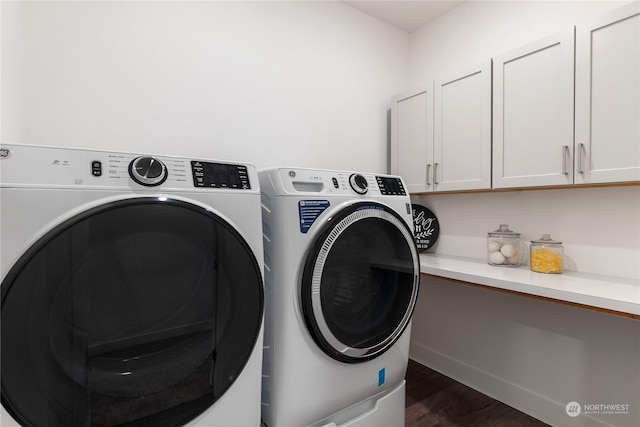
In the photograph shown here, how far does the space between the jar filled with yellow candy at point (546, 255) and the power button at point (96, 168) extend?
1.98 m

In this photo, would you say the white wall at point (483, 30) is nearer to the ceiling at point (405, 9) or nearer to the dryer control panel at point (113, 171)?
the ceiling at point (405, 9)

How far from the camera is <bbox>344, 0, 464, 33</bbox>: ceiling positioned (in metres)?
2.24

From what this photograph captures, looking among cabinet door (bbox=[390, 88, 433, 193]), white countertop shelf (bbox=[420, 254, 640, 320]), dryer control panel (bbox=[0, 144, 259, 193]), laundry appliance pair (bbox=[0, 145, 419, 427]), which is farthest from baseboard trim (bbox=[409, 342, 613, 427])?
dryer control panel (bbox=[0, 144, 259, 193])

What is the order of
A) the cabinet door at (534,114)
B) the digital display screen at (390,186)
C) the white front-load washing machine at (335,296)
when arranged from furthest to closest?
1. the cabinet door at (534,114)
2. the digital display screen at (390,186)
3. the white front-load washing machine at (335,296)

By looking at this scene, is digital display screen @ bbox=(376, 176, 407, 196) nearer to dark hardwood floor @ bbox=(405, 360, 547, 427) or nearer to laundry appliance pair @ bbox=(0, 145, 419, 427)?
laundry appliance pair @ bbox=(0, 145, 419, 427)

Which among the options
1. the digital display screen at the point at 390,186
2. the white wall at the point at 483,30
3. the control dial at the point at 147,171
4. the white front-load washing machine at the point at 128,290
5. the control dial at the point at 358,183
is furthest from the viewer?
the white wall at the point at 483,30

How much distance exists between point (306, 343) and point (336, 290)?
0.71 feet

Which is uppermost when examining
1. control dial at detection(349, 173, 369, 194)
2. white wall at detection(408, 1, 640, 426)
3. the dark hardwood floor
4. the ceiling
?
the ceiling

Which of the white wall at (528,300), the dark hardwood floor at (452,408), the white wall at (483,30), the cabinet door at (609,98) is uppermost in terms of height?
the white wall at (483,30)

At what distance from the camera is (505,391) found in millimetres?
1904

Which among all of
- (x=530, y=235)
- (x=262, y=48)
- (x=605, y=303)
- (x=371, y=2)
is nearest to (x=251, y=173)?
(x=262, y=48)

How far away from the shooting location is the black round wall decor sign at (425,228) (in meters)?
2.35

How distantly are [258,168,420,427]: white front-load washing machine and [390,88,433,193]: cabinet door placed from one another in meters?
0.87

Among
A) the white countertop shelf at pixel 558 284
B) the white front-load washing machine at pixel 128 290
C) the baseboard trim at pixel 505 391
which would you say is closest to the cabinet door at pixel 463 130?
the white countertop shelf at pixel 558 284
